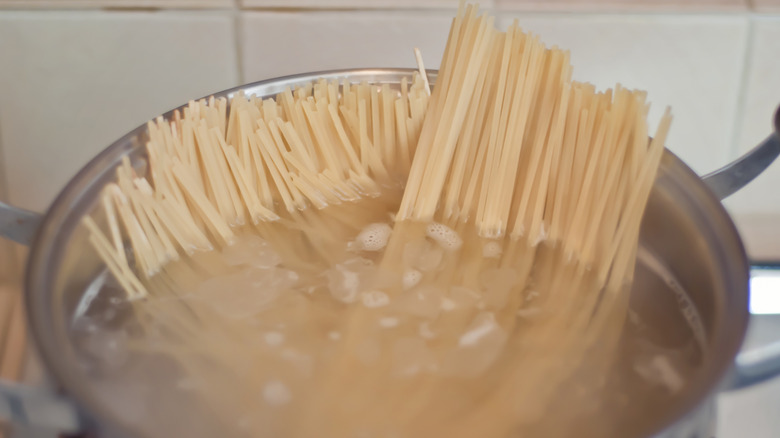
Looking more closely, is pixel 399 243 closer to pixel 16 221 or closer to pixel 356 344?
pixel 356 344

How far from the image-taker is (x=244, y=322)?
1.31ft

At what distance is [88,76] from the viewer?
61 centimetres

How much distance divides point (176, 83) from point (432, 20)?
24 cm

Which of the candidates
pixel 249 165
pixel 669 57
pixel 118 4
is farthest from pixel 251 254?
pixel 669 57

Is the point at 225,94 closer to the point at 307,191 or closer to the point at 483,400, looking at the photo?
the point at 307,191

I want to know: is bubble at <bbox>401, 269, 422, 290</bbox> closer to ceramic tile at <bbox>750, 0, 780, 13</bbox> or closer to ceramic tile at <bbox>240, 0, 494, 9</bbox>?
ceramic tile at <bbox>240, 0, 494, 9</bbox>

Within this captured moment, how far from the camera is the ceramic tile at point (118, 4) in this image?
0.58 metres

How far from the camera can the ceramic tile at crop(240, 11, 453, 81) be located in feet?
1.92

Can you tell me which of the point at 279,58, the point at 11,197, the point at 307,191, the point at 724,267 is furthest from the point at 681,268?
the point at 11,197

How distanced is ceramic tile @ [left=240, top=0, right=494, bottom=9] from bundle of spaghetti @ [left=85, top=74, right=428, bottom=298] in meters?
0.11

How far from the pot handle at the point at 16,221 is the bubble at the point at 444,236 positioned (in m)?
0.25

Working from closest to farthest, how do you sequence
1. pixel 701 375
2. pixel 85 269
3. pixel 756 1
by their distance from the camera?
pixel 701 375 → pixel 85 269 → pixel 756 1

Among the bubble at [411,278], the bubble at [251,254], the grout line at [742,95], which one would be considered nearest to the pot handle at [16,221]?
the bubble at [251,254]

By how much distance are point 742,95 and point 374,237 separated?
1.28 ft
